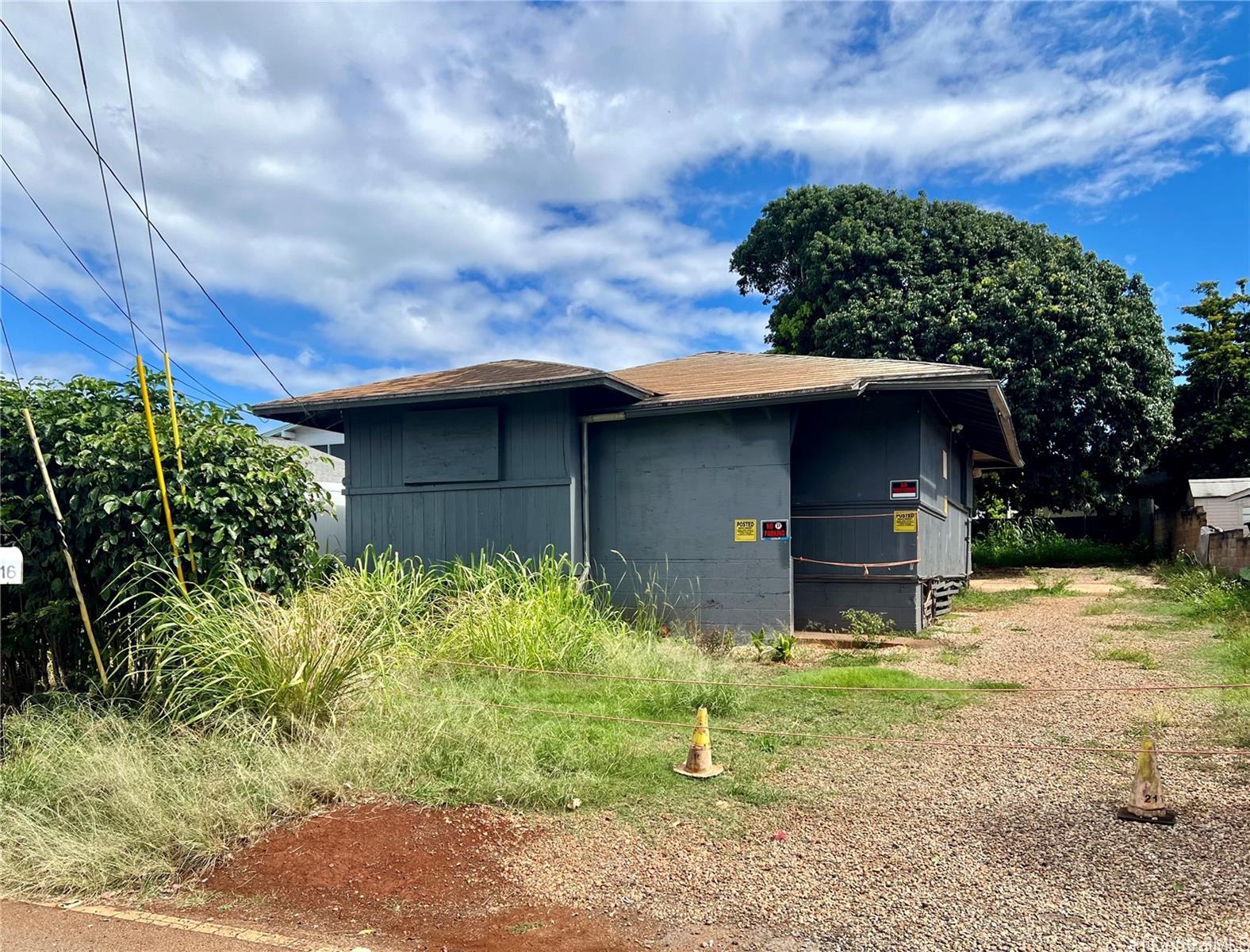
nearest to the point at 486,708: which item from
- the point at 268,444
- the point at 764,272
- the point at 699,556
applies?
the point at 268,444

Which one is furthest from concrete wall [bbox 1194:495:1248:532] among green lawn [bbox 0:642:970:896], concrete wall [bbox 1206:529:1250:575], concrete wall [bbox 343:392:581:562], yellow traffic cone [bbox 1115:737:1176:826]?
yellow traffic cone [bbox 1115:737:1176:826]

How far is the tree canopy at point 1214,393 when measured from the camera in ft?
75.3

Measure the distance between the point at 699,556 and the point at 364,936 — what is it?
7621 mm

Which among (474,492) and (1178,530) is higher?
(474,492)

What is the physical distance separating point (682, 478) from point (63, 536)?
6637mm

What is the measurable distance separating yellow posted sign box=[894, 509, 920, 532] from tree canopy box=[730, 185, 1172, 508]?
9.87 meters

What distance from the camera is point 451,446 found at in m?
11.2

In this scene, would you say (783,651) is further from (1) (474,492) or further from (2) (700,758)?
(1) (474,492)

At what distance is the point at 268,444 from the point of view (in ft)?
23.5

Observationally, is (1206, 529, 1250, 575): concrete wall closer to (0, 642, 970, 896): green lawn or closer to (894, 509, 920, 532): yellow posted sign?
(894, 509, 920, 532): yellow posted sign

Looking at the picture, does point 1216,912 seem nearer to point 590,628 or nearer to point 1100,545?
point 590,628

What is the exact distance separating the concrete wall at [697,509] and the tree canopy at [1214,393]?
59.7 ft

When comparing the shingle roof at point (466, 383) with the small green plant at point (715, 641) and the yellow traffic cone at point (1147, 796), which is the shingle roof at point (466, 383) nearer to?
the small green plant at point (715, 641)

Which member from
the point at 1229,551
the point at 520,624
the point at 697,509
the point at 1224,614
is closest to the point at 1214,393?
the point at 1229,551
